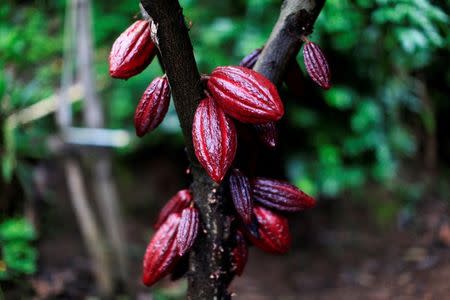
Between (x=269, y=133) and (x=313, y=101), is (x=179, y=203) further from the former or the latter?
(x=313, y=101)

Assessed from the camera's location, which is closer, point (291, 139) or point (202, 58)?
point (202, 58)

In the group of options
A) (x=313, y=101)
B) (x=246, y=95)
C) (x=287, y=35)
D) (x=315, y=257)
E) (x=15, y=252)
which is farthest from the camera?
(x=315, y=257)

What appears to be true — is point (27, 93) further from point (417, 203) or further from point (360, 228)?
point (417, 203)

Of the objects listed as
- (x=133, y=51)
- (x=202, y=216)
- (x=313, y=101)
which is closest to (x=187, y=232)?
(x=202, y=216)

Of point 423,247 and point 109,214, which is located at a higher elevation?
point 109,214

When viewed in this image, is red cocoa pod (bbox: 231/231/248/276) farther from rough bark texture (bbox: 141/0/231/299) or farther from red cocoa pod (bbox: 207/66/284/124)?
red cocoa pod (bbox: 207/66/284/124)

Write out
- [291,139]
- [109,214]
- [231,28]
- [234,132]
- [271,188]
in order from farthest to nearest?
[291,139] → [231,28] → [109,214] → [271,188] → [234,132]

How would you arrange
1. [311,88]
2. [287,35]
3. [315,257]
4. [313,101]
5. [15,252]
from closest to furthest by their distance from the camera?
[287,35] < [15,252] < [311,88] < [313,101] < [315,257]

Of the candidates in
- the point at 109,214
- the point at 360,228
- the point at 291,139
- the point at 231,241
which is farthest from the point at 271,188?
the point at 360,228
